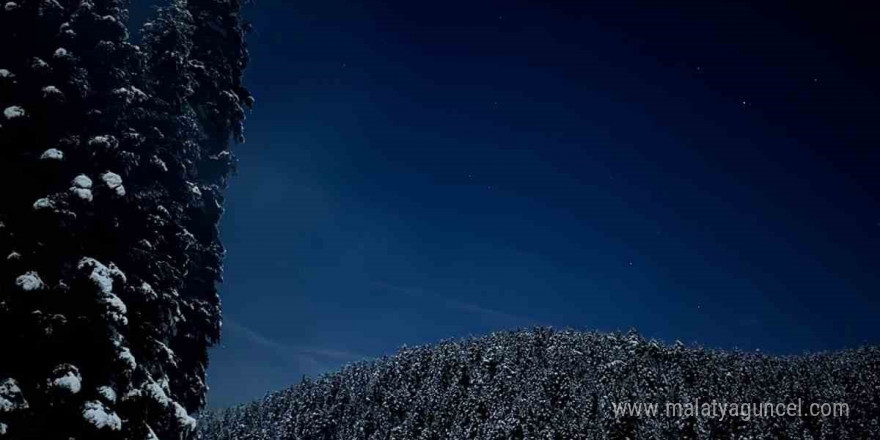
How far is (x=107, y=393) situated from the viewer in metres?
9.11

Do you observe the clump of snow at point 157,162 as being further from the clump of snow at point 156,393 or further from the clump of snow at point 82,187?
the clump of snow at point 156,393

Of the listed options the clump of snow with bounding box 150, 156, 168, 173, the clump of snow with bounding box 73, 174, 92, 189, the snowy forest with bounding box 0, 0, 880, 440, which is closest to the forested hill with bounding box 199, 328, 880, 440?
the snowy forest with bounding box 0, 0, 880, 440

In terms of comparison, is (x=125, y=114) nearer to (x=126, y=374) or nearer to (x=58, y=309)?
(x=58, y=309)

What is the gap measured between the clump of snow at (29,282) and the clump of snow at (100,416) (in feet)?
6.91

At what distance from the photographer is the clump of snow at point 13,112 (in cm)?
977

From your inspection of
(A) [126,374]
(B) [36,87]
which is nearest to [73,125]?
(B) [36,87]

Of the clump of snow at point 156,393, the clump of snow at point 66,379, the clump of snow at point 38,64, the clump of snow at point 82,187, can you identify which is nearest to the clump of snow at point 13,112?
the clump of snow at point 38,64

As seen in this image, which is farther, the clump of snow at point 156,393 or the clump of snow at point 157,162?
the clump of snow at point 157,162

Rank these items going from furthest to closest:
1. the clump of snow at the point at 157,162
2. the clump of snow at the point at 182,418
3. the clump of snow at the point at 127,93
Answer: the clump of snow at the point at 157,162 → the clump of snow at the point at 127,93 → the clump of snow at the point at 182,418

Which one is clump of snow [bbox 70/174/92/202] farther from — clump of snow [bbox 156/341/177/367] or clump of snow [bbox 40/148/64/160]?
clump of snow [bbox 156/341/177/367]

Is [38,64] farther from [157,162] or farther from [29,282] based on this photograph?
[29,282]

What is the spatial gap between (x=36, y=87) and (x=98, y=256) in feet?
11.8

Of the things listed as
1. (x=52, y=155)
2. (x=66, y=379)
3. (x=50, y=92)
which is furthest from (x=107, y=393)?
(x=50, y=92)

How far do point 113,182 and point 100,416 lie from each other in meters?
4.29
